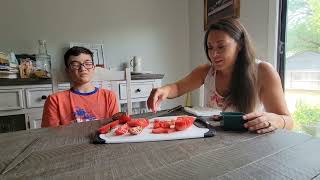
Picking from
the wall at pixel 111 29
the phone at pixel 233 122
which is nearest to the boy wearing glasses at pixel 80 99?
the phone at pixel 233 122

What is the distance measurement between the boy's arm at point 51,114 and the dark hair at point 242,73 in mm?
845

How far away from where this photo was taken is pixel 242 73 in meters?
1.10

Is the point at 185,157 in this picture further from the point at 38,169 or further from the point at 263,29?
the point at 263,29

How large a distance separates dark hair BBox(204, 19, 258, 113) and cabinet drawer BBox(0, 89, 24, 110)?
1.45 m

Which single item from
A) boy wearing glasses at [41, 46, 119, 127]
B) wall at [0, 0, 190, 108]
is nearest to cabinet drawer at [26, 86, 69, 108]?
wall at [0, 0, 190, 108]

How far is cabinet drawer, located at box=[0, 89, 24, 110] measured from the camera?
1.69 meters

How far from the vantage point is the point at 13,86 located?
67.0 inches

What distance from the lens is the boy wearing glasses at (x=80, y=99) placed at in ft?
3.99

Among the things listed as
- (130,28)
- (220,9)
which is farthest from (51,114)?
(220,9)

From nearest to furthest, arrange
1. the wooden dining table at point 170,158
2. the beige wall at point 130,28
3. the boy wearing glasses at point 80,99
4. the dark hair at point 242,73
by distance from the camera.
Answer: the wooden dining table at point 170,158
the dark hair at point 242,73
the boy wearing glasses at point 80,99
the beige wall at point 130,28

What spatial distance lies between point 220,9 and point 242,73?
1.31m

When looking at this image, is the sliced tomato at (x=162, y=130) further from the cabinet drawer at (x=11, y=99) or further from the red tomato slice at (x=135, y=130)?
the cabinet drawer at (x=11, y=99)

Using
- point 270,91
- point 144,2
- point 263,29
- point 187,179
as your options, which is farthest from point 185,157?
point 144,2

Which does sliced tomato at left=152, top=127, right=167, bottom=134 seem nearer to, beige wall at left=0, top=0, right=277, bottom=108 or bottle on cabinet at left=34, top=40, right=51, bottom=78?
beige wall at left=0, top=0, right=277, bottom=108
